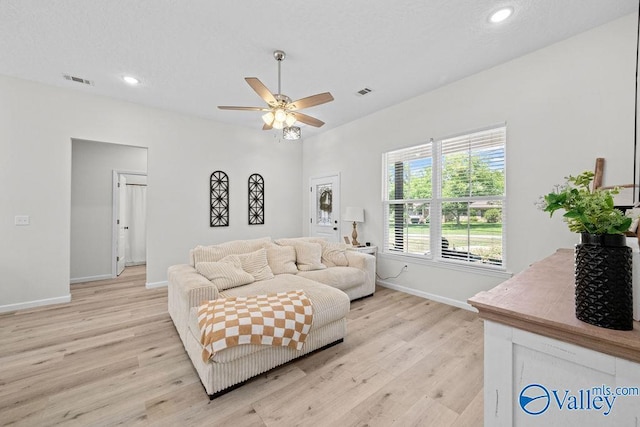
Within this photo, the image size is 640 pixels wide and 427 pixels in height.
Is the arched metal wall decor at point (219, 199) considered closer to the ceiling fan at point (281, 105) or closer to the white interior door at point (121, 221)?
the white interior door at point (121, 221)

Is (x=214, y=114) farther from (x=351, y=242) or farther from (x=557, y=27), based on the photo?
(x=557, y=27)

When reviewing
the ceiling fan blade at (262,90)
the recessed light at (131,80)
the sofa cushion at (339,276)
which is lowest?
the sofa cushion at (339,276)

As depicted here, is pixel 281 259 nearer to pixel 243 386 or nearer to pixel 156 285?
pixel 243 386

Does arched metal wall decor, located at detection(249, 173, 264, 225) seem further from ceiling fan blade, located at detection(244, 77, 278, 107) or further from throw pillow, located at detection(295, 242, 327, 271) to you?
ceiling fan blade, located at detection(244, 77, 278, 107)

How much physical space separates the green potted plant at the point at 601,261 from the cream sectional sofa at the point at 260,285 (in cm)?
177

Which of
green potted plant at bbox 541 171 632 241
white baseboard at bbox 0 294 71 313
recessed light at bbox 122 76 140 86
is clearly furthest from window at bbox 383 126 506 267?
white baseboard at bbox 0 294 71 313

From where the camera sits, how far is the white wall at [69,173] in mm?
3371

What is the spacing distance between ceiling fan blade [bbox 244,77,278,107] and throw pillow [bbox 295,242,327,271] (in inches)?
78.4

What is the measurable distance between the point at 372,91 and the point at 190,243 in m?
3.93

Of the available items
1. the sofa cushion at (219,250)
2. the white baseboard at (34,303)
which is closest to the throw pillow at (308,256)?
the sofa cushion at (219,250)

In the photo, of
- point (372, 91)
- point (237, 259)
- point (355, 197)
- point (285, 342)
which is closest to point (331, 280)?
point (237, 259)

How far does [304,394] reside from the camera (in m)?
1.83

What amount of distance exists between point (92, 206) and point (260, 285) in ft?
13.6

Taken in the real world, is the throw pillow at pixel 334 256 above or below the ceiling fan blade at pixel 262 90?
below
